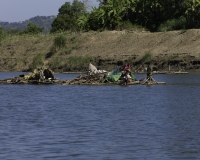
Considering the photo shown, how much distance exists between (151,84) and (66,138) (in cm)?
2434

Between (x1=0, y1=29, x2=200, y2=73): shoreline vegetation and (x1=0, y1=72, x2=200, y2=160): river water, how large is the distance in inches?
1061

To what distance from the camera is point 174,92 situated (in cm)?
4112

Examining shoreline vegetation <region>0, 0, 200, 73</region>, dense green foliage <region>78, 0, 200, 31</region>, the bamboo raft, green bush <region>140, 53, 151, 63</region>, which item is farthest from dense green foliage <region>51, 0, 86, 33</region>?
the bamboo raft

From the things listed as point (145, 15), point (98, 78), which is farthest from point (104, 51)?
point (98, 78)

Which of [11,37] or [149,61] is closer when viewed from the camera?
[149,61]

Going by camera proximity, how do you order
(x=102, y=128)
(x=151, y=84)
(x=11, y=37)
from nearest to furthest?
1. (x=102, y=128)
2. (x=151, y=84)
3. (x=11, y=37)

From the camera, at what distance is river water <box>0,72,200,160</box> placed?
1925 centimetres

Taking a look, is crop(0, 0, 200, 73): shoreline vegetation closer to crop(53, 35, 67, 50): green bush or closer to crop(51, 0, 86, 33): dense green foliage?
crop(53, 35, 67, 50): green bush

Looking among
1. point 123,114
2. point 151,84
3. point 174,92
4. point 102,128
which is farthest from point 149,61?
point 102,128

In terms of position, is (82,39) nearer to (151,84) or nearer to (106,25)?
(106,25)

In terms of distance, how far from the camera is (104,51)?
254ft

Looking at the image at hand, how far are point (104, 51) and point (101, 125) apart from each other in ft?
174

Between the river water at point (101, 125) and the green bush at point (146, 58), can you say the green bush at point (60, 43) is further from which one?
the river water at point (101, 125)

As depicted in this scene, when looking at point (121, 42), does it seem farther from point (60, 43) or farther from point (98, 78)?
point (98, 78)
